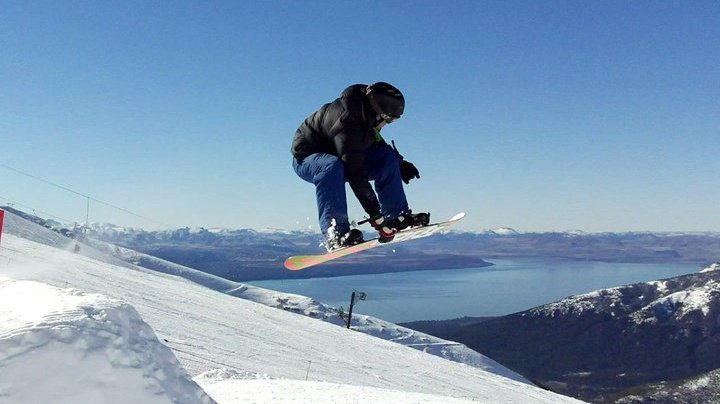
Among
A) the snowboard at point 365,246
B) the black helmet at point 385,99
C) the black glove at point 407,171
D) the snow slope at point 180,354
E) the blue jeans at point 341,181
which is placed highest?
the black helmet at point 385,99

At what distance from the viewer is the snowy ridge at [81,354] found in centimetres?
258

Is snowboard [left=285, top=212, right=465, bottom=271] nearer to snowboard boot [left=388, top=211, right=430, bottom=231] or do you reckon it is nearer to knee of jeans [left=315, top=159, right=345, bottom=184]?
snowboard boot [left=388, top=211, right=430, bottom=231]

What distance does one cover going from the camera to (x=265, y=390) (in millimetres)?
5434

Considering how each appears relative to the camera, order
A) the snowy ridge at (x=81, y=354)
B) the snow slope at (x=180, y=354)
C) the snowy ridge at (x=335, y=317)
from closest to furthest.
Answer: the snowy ridge at (x=81, y=354), the snow slope at (x=180, y=354), the snowy ridge at (x=335, y=317)

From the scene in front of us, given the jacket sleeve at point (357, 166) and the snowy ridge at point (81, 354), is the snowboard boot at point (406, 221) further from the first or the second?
the snowy ridge at point (81, 354)

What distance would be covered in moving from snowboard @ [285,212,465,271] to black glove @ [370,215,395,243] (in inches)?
3.1

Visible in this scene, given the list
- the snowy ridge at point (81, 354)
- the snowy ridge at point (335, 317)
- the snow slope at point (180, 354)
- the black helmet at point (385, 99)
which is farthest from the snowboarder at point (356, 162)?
the snowy ridge at point (335, 317)

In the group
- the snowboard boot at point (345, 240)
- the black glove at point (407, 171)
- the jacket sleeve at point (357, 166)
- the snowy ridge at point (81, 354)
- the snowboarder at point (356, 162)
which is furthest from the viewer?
the black glove at point (407, 171)

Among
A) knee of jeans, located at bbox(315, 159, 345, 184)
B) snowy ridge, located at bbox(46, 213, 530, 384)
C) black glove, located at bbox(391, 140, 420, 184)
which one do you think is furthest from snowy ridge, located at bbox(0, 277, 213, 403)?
snowy ridge, located at bbox(46, 213, 530, 384)

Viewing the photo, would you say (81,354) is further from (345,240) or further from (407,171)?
(407,171)

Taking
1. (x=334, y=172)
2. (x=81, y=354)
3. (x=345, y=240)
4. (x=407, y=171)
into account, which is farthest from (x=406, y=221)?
(x=81, y=354)

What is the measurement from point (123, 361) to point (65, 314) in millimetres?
395

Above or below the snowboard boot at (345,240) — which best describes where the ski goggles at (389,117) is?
above

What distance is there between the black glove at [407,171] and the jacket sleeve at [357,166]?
673mm
